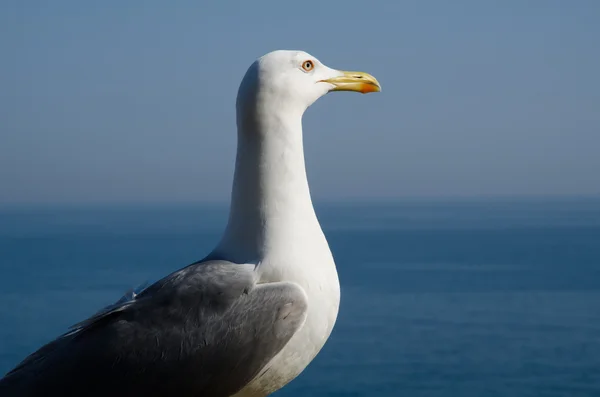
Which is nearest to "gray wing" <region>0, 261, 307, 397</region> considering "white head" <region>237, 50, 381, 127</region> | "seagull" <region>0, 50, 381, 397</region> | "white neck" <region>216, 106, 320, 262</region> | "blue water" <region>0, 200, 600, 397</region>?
"seagull" <region>0, 50, 381, 397</region>

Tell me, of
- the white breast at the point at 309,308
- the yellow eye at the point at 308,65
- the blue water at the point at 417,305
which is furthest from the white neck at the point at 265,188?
the blue water at the point at 417,305

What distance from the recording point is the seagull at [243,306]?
374 cm

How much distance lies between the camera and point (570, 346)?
114 feet

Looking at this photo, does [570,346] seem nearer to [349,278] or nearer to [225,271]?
[349,278]

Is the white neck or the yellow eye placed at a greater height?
the yellow eye

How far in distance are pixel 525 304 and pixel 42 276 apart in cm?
2833

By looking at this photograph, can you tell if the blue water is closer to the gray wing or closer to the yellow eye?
the gray wing

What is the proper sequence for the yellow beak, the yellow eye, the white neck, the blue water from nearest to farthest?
the white neck < the yellow eye < the yellow beak < the blue water

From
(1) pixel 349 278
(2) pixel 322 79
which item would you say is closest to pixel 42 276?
(1) pixel 349 278

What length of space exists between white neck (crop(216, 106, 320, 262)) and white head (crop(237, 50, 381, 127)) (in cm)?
3

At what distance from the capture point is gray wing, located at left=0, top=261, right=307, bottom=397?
374 cm

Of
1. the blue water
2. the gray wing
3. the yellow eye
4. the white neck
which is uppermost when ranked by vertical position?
the yellow eye

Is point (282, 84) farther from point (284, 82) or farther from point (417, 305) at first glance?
point (417, 305)

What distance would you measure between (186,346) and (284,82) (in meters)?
1.22
